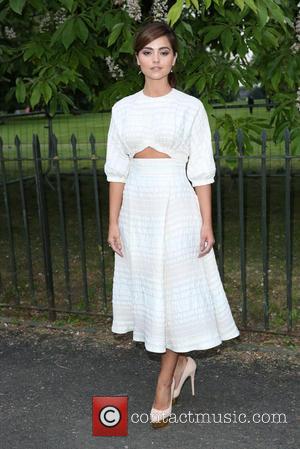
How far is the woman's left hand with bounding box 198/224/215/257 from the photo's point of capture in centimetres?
345

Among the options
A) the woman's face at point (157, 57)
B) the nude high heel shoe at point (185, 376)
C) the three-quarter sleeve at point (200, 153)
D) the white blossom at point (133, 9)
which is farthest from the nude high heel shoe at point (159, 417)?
the white blossom at point (133, 9)

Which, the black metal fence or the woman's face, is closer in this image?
the woman's face

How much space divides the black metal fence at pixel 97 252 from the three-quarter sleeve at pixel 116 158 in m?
1.06

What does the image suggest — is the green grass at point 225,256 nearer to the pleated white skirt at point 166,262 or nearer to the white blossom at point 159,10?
the pleated white skirt at point 166,262

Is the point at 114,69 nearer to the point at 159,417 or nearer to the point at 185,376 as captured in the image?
the point at 185,376

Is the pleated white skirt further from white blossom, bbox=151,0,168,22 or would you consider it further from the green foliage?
white blossom, bbox=151,0,168,22

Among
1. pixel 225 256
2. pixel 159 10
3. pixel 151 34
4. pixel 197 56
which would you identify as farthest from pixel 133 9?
pixel 225 256

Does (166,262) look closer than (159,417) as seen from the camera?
Yes

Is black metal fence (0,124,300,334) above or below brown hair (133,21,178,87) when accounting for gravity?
below

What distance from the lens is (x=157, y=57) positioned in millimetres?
3221

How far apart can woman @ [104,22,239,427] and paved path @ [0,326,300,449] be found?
0.28 meters

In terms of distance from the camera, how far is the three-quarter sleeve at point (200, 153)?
3328 millimetres

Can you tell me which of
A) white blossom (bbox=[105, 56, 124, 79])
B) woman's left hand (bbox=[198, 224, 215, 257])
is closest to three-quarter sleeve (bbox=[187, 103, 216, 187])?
woman's left hand (bbox=[198, 224, 215, 257])

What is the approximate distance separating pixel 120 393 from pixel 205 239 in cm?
122
